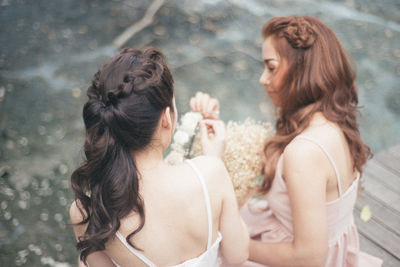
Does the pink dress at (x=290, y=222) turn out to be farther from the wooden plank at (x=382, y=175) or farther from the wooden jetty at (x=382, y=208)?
the wooden plank at (x=382, y=175)

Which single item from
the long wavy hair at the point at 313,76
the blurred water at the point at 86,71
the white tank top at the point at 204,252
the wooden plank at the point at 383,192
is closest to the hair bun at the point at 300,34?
the long wavy hair at the point at 313,76

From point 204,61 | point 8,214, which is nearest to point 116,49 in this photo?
point 204,61

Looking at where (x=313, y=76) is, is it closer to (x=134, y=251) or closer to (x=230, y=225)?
(x=230, y=225)

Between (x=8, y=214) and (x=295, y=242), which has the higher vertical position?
(x=295, y=242)

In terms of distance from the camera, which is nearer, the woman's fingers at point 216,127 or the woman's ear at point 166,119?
the woman's ear at point 166,119

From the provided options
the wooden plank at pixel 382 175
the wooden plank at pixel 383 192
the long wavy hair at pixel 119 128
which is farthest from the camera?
the wooden plank at pixel 382 175

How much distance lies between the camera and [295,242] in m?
1.59

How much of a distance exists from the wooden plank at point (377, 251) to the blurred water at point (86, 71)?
4.64ft

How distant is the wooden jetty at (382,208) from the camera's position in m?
2.47

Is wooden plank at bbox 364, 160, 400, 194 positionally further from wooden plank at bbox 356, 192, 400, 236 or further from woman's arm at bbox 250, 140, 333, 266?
woman's arm at bbox 250, 140, 333, 266

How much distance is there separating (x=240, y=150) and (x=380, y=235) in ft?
5.12

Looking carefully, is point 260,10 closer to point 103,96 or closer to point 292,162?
point 292,162

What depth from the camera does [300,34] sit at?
1.61 m

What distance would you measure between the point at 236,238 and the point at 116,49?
143 inches
